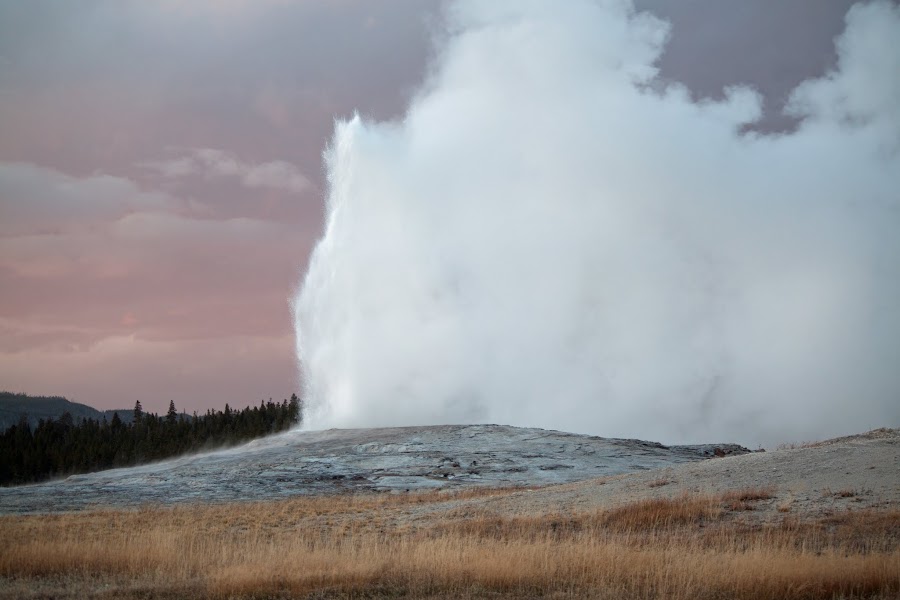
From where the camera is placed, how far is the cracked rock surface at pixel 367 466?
39300 millimetres

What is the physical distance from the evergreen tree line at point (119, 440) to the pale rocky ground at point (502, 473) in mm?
49340

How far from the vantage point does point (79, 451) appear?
4225 inches

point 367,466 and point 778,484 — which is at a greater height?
point 778,484

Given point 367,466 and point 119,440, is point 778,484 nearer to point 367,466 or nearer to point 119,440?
point 367,466

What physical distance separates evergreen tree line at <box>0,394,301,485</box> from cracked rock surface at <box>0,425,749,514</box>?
153ft

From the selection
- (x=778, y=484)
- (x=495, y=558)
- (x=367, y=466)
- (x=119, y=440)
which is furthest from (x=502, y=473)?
(x=119, y=440)

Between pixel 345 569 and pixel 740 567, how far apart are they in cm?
749

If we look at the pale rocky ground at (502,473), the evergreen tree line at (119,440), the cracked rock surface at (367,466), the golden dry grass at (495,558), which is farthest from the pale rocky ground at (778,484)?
the evergreen tree line at (119,440)

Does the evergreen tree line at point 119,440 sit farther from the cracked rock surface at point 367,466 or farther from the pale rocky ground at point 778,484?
the pale rocky ground at point 778,484

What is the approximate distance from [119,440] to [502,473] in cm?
8746

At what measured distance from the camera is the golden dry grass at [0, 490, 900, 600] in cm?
1341

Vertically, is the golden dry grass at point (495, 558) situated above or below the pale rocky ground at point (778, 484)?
below

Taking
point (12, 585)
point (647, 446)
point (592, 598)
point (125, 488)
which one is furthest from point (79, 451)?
point (592, 598)

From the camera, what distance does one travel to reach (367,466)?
1967 inches
